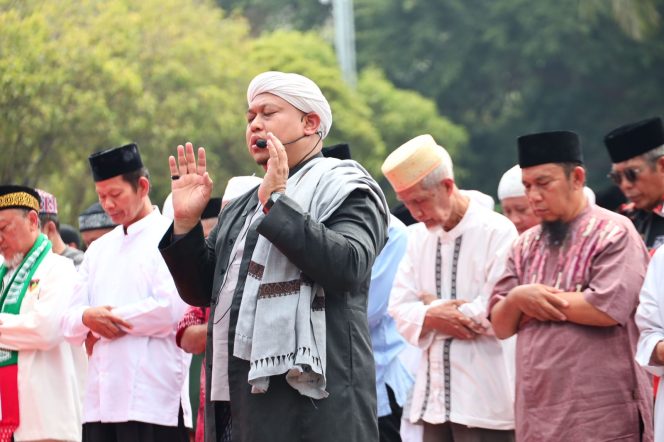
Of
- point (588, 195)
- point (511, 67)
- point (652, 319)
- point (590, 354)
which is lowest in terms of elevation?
point (590, 354)

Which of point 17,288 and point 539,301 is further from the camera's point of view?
point 17,288

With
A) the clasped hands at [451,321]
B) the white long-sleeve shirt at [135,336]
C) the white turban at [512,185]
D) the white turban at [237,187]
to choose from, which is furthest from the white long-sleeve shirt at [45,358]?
the white turban at [512,185]

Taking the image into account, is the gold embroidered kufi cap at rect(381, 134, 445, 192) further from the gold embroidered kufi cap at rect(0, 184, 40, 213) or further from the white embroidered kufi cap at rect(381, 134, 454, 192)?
the gold embroidered kufi cap at rect(0, 184, 40, 213)

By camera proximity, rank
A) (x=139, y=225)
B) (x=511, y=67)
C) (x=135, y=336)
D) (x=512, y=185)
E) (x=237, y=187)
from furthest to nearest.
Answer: (x=511, y=67) < (x=512, y=185) < (x=237, y=187) < (x=139, y=225) < (x=135, y=336)

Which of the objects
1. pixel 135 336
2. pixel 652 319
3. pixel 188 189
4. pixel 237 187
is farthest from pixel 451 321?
pixel 188 189

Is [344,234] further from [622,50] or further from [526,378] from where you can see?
[622,50]

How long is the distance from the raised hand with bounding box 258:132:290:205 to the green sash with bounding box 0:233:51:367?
3.48 metres

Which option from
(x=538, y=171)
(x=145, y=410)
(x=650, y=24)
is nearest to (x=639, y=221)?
(x=538, y=171)

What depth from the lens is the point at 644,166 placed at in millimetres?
6969

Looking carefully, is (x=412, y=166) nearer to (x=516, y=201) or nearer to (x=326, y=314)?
(x=516, y=201)

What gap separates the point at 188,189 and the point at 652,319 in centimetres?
227

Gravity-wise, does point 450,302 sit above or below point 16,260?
below

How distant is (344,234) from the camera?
472cm

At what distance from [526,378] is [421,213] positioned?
4.45 feet
